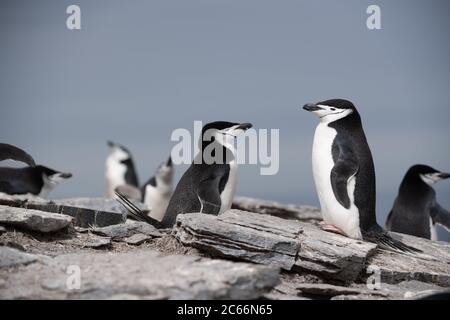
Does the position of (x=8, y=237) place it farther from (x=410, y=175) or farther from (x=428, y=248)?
(x=410, y=175)

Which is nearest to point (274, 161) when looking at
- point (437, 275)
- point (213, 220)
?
point (213, 220)

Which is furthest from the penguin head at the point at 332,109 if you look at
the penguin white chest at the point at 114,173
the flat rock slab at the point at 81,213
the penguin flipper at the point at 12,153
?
the penguin white chest at the point at 114,173

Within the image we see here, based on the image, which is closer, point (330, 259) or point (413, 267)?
point (330, 259)

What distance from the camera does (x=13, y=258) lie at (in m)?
5.06

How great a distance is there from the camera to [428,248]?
7445 millimetres

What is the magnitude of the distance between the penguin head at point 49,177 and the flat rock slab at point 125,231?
228 inches

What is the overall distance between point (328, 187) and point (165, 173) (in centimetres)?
1014

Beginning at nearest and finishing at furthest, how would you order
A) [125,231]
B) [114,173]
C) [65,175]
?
[125,231] < [65,175] < [114,173]

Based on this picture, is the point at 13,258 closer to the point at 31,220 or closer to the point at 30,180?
the point at 31,220

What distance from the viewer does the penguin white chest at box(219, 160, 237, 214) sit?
7.45 m

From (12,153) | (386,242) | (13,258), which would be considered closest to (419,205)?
(386,242)

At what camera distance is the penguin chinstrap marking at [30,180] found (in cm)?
1099

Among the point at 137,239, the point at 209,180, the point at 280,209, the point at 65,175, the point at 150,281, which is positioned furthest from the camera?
the point at 65,175

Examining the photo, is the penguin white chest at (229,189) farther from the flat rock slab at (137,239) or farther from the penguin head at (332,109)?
the flat rock slab at (137,239)
